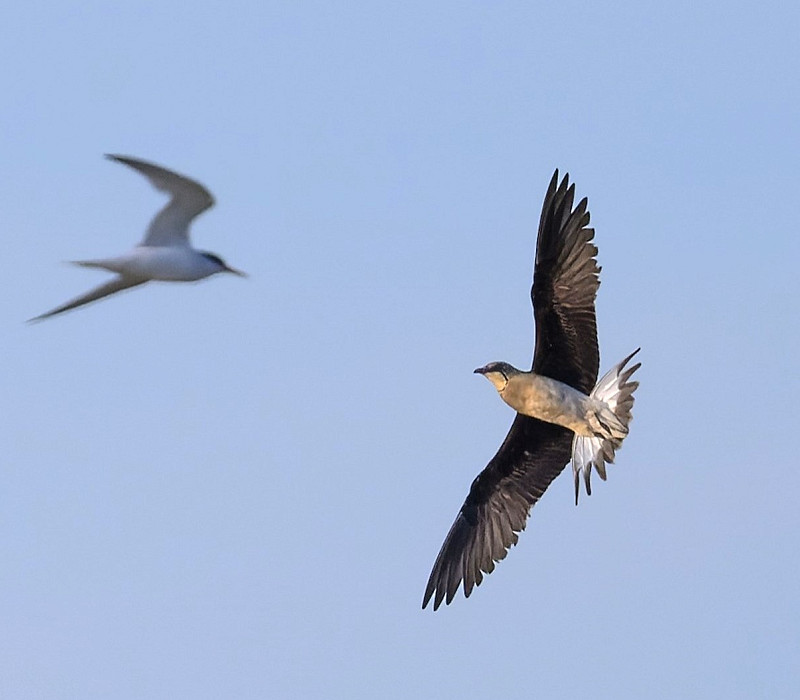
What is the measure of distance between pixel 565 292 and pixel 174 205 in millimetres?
3489

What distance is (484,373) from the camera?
15039 mm

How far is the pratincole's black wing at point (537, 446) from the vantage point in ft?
47.7

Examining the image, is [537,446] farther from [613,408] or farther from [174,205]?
[174,205]

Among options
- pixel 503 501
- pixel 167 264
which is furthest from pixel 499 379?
pixel 167 264

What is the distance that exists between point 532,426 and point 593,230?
237 centimetres

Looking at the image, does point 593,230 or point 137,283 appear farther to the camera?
point 137,283

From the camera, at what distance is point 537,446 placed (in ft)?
52.9

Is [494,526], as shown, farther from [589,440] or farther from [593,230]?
[593,230]

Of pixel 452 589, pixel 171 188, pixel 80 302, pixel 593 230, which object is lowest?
pixel 452 589

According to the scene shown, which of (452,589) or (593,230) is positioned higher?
(593,230)

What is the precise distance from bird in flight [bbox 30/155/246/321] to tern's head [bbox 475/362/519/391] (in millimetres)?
2345

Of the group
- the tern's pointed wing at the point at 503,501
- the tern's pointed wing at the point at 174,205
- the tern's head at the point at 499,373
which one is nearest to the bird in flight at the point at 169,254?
the tern's pointed wing at the point at 174,205

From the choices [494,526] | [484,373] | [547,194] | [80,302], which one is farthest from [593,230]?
[80,302]

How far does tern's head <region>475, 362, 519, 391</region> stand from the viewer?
15.0m
